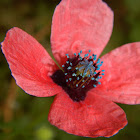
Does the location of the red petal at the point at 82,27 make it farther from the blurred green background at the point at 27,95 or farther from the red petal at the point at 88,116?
the blurred green background at the point at 27,95

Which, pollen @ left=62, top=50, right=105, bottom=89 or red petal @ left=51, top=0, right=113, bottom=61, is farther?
red petal @ left=51, top=0, right=113, bottom=61

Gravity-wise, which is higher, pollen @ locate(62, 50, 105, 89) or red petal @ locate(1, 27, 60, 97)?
red petal @ locate(1, 27, 60, 97)

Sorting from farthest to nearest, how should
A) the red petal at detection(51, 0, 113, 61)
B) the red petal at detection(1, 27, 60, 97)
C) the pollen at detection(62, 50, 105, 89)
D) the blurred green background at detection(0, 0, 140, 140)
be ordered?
the blurred green background at detection(0, 0, 140, 140), the red petal at detection(51, 0, 113, 61), the pollen at detection(62, 50, 105, 89), the red petal at detection(1, 27, 60, 97)

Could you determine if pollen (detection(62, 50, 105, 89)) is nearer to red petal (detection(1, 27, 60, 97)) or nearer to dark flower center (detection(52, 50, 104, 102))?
dark flower center (detection(52, 50, 104, 102))

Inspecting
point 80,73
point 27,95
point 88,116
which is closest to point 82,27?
point 80,73

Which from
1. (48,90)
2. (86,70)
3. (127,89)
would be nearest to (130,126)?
(127,89)

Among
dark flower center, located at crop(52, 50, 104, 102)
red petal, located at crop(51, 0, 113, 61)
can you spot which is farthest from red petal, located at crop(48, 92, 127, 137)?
red petal, located at crop(51, 0, 113, 61)
